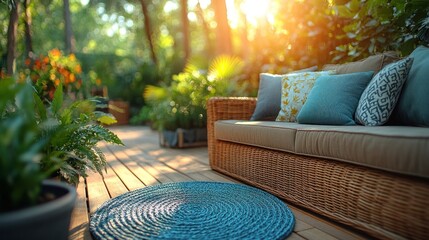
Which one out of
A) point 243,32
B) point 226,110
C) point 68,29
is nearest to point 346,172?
point 226,110

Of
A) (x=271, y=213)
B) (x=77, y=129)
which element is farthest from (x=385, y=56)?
(x=77, y=129)

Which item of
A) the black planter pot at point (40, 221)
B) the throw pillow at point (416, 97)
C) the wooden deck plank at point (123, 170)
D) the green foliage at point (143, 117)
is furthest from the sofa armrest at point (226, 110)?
the green foliage at point (143, 117)

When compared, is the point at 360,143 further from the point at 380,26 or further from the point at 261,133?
the point at 380,26

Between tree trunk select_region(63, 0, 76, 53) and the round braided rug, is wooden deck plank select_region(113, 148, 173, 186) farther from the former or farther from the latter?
tree trunk select_region(63, 0, 76, 53)

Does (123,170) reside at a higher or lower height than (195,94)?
lower

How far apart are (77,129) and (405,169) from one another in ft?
5.29

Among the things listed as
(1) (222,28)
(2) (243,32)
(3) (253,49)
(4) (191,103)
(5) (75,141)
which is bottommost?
(5) (75,141)

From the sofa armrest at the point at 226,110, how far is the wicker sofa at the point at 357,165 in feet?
0.88

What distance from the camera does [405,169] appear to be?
3.32 ft

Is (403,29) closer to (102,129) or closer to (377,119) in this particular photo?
(377,119)

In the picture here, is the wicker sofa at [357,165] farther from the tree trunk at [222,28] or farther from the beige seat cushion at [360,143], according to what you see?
the tree trunk at [222,28]

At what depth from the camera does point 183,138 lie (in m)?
3.78

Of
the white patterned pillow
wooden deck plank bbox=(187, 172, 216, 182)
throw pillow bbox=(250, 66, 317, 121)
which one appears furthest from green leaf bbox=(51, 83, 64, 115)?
the white patterned pillow

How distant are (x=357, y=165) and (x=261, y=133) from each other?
662 mm
